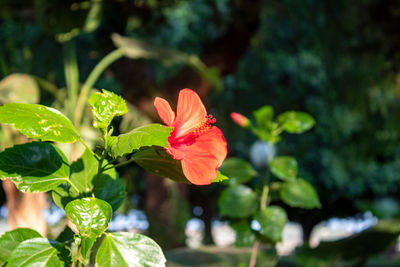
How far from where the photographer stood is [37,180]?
1.92 ft

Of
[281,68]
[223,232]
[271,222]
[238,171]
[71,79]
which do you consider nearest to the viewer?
[271,222]

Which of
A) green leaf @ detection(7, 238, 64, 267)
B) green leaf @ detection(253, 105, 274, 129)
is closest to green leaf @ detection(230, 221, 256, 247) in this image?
green leaf @ detection(253, 105, 274, 129)

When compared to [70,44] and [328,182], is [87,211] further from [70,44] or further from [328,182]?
[328,182]

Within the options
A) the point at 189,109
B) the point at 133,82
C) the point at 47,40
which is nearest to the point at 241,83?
the point at 133,82

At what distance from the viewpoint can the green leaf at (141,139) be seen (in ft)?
1.62

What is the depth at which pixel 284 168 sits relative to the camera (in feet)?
3.92

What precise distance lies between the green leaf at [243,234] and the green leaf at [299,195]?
0.40 feet

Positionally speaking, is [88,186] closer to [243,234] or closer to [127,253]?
[127,253]

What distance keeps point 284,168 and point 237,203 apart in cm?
16

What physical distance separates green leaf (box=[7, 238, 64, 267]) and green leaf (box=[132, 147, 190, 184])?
0.50 feet

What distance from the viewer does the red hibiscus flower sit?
58 centimetres

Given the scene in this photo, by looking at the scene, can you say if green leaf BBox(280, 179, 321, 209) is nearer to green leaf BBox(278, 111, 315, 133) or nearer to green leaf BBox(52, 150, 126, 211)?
green leaf BBox(278, 111, 315, 133)

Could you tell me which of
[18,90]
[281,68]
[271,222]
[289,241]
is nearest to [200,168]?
[271,222]

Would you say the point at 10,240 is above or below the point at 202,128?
below
